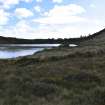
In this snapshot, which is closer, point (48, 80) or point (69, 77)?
point (48, 80)

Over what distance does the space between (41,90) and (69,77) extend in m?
4.31

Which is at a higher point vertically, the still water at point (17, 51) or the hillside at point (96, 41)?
the hillside at point (96, 41)

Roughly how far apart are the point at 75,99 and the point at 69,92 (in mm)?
1270

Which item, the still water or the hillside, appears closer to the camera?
the still water

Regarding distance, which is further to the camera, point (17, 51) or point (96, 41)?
point (96, 41)

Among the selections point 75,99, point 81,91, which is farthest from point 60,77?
point 75,99

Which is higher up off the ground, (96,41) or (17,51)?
(96,41)

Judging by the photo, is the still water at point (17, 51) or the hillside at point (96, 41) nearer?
the still water at point (17, 51)

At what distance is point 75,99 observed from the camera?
42.4ft

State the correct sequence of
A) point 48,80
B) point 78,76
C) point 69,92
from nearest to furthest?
point 69,92
point 48,80
point 78,76

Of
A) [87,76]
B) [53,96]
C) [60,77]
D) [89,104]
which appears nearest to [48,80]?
[60,77]

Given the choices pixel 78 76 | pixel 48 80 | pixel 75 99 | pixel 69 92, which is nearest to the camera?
pixel 75 99

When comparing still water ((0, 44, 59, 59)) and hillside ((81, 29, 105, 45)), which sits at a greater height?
hillside ((81, 29, 105, 45))

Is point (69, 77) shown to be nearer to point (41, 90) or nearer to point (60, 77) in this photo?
point (60, 77)
